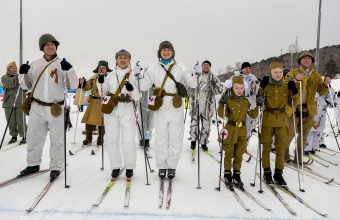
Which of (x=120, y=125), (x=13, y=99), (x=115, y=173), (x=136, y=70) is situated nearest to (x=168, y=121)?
(x=120, y=125)

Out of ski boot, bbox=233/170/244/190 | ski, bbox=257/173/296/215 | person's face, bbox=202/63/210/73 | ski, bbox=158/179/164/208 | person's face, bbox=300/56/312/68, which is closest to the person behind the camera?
ski, bbox=257/173/296/215

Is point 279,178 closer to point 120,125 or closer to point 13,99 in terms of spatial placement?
point 120,125

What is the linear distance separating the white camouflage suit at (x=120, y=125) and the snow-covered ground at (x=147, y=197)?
1.35 feet

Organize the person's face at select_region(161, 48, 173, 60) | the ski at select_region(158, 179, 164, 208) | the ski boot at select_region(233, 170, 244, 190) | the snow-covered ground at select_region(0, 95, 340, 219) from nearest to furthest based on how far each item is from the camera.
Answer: the snow-covered ground at select_region(0, 95, 340, 219)
the ski at select_region(158, 179, 164, 208)
the ski boot at select_region(233, 170, 244, 190)
the person's face at select_region(161, 48, 173, 60)

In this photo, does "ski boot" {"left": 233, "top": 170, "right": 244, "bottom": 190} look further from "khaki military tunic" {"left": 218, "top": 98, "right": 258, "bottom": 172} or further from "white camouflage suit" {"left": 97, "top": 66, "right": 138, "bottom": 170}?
"white camouflage suit" {"left": 97, "top": 66, "right": 138, "bottom": 170}

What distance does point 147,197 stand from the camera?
3.86 metres

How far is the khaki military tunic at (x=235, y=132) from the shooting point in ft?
14.0

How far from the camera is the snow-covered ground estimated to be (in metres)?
3.32

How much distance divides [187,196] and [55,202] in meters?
1.80

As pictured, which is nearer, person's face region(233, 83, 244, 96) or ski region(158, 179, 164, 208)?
ski region(158, 179, 164, 208)

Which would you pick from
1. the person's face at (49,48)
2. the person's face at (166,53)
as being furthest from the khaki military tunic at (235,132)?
the person's face at (49,48)

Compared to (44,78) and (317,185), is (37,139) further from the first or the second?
(317,185)

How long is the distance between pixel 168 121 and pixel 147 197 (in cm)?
133

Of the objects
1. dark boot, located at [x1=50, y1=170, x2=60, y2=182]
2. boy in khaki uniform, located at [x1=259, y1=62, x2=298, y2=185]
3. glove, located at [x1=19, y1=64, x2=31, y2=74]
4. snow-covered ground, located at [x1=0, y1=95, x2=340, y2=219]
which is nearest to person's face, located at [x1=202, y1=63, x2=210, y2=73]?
boy in khaki uniform, located at [x1=259, y1=62, x2=298, y2=185]
